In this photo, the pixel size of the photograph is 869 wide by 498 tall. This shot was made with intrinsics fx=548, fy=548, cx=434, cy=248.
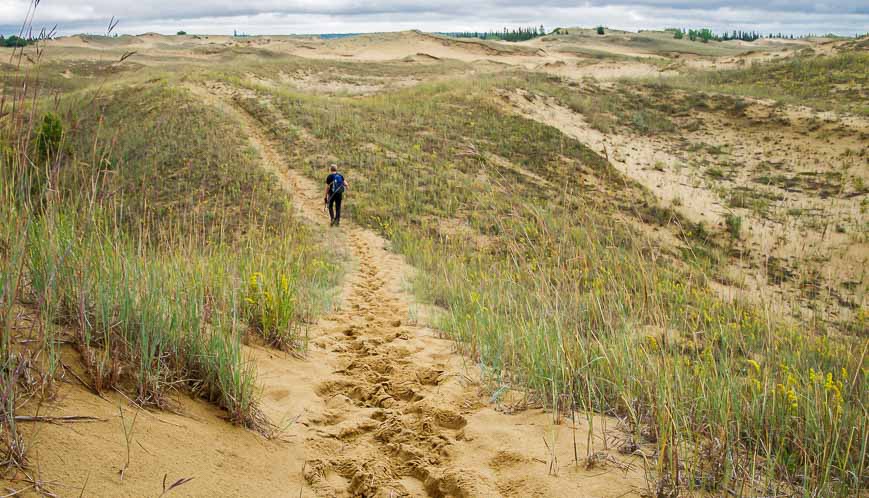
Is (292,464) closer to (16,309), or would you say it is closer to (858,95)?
(16,309)

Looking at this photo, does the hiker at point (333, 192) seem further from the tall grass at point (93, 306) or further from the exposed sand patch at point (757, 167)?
the exposed sand patch at point (757, 167)

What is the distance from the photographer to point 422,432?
321 cm

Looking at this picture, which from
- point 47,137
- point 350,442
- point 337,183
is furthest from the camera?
point 337,183

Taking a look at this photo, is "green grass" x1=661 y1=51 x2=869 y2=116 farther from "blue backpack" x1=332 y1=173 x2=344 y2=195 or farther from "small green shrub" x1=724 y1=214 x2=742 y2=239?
"blue backpack" x1=332 y1=173 x2=344 y2=195

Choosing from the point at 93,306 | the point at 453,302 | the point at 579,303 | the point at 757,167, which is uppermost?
the point at 93,306

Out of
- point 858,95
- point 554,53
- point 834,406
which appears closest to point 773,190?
point 858,95

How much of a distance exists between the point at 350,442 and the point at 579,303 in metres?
2.20

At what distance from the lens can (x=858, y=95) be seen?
25.4 meters

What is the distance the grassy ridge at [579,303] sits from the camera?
2.51 meters

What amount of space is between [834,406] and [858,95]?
29.9 meters

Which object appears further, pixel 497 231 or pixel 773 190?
pixel 773 190

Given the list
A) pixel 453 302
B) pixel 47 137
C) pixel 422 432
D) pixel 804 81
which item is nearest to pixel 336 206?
pixel 47 137

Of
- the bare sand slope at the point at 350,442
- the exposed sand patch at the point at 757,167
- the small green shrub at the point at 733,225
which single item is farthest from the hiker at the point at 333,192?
the small green shrub at the point at 733,225

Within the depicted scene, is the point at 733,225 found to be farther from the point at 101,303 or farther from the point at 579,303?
the point at 101,303
